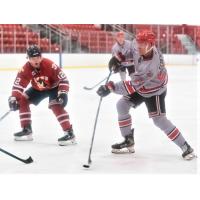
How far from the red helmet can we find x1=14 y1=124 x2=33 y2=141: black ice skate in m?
0.63

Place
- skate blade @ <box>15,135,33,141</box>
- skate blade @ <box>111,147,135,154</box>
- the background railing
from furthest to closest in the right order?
skate blade @ <box>15,135,33,141</box>
skate blade @ <box>111,147,135,154</box>
the background railing

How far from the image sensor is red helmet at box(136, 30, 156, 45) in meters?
1.76

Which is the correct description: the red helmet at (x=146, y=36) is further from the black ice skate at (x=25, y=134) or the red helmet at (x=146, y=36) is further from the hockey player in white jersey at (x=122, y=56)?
the black ice skate at (x=25, y=134)

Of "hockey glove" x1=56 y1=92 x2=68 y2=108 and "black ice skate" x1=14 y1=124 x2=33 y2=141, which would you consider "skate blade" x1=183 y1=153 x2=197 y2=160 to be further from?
"black ice skate" x1=14 y1=124 x2=33 y2=141

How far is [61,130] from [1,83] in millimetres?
446

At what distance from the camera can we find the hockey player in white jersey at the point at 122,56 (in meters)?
1.90

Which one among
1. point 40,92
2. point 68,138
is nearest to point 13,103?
point 40,92

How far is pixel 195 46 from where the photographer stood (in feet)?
5.96

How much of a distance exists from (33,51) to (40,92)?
13.4 inches

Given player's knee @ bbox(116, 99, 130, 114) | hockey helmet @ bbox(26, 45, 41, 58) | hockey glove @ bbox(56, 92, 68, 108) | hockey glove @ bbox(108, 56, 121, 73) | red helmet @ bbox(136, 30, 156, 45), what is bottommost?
player's knee @ bbox(116, 99, 130, 114)

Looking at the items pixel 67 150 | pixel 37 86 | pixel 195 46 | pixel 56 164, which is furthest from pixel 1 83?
pixel 195 46

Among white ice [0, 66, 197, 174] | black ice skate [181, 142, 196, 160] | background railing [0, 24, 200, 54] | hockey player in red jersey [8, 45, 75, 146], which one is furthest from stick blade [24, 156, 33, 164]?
black ice skate [181, 142, 196, 160]

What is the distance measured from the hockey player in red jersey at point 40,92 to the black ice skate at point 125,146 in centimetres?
17
